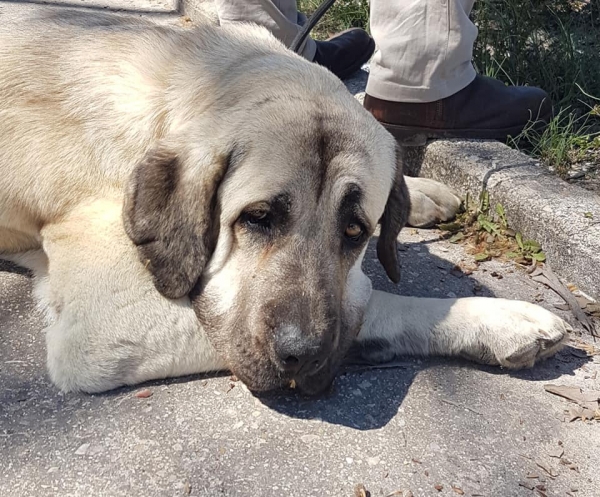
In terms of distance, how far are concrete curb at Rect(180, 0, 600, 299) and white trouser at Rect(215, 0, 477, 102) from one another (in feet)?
1.14

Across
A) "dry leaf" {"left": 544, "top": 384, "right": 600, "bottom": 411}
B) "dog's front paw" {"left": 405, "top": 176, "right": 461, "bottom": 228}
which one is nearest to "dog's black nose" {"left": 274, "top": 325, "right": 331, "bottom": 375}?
"dry leaf" {"left": 544, "top": 384, "right": 600, "bottom": 411}

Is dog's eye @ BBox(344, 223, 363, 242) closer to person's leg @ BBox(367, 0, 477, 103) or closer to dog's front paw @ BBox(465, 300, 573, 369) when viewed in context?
dog's front paw @ BBox(465, 300, 573, 369)

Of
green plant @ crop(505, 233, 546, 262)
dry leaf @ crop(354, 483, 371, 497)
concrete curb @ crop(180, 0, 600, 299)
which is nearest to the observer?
dry leaf @ crop(354, 483, 371, 497)

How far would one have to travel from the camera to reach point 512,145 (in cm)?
432

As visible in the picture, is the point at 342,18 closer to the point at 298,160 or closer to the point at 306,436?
the point at 298,160

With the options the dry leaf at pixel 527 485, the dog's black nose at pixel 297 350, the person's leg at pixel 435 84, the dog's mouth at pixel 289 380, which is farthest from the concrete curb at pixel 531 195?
the dog's black nose at pixel 297 350

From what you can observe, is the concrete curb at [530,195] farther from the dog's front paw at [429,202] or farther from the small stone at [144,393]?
the small stone at [144,393]

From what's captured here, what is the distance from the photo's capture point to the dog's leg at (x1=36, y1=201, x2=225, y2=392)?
2.57m

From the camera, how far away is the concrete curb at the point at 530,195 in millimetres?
3311

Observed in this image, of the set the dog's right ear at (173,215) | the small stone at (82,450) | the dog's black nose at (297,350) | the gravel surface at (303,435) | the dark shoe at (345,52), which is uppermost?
the dog's right ear at (173,215)

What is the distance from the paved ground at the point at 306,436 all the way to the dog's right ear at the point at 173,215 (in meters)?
0.44

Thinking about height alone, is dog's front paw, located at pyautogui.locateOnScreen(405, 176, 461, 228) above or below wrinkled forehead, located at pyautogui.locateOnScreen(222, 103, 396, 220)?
below

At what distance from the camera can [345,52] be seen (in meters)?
5.49

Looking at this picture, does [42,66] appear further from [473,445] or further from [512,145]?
[512,145]
